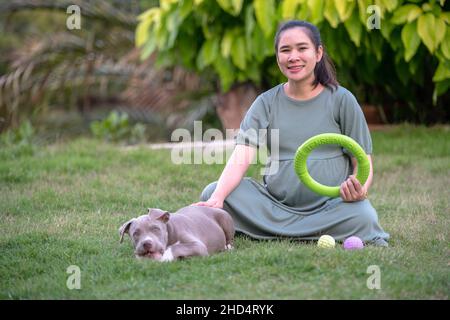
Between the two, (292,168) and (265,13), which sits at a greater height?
(265,13)

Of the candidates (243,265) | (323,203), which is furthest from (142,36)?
(243,265)

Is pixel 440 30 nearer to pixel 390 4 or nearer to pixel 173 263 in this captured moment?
pixel 390 4

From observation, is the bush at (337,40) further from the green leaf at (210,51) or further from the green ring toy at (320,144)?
the green ring toy at (320,144)

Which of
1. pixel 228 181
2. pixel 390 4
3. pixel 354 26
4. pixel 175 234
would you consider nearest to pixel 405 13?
pixel 390 4

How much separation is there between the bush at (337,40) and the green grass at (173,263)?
1011 millimetres

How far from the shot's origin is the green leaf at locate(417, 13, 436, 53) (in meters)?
6.91

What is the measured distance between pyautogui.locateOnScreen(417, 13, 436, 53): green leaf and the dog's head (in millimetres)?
3881

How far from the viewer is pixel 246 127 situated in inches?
191

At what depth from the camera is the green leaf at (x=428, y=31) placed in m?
6.91

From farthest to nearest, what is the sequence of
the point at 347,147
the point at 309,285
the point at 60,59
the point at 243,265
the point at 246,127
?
the point at 60,59 < the point at 246,127 < the point at 347,147 < the point at 243,265 < the point at 309,285

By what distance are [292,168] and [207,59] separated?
3407 mm

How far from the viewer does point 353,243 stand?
4375mm
